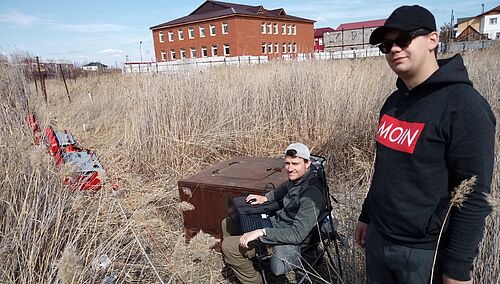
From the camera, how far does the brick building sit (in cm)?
3897

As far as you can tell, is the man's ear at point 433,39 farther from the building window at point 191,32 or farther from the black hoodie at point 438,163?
the building window at point 191,32

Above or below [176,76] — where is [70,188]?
below

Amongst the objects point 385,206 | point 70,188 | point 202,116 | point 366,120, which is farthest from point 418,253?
point 202,116

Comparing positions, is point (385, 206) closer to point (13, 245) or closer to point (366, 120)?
point (13, 245)

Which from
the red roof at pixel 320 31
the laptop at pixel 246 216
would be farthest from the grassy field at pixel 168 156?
the red roof at pixel 320 31

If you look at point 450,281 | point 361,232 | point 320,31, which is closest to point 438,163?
point 450,281

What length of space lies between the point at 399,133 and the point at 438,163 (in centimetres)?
18

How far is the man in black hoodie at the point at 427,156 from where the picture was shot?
1.10 meters

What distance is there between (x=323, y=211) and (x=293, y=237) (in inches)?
13.8

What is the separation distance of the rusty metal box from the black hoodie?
1562mm

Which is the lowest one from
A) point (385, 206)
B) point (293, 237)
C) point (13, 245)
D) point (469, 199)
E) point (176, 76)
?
point (293, 237)

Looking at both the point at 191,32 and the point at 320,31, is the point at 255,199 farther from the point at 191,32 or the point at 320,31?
the point at 320,31

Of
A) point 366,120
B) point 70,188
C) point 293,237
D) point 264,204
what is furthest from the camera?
point 366,120

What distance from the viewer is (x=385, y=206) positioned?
1.37 meters
